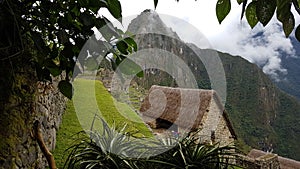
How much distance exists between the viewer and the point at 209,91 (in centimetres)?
1037

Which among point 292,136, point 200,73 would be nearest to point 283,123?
point 292,136

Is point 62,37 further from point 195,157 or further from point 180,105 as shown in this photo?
point 180,105

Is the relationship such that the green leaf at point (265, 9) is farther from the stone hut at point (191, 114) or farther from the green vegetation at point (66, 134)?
→ the stone hut at point (191, 114)

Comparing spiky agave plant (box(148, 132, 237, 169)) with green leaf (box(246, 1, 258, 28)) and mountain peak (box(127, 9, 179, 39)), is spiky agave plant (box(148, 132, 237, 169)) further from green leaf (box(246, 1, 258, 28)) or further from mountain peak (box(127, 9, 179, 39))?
green leaf (box(246, 1, 258, 28))

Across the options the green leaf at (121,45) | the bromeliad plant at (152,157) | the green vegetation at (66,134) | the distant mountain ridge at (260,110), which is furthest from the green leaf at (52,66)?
the distant mountain ridge at (260,110)

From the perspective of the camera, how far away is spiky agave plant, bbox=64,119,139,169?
2711 mm

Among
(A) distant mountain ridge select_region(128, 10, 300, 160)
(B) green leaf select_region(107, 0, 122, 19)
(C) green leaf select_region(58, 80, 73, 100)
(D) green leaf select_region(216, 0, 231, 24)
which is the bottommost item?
(A) distant mountain ridge select_region(128, 10, 300, 160)

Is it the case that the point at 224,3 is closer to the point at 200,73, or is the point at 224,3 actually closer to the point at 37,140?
the point at 37,140

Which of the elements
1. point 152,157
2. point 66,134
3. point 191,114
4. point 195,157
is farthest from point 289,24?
point 191,114

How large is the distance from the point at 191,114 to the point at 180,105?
42.5 inches

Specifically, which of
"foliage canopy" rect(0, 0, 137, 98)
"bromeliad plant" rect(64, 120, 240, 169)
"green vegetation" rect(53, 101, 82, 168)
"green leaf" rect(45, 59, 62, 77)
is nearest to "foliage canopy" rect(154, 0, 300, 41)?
"foliage canopy" rect(0, 0, 137, 98)

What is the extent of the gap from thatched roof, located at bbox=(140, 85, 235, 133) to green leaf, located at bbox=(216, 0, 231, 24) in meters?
8.72

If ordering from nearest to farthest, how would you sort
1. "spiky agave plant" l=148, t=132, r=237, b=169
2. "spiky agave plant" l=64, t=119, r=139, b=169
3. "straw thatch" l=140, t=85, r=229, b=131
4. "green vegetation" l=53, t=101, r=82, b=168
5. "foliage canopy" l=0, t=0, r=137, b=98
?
1. "foliage canopy" l=0, t=0, r=137, b=98
2. "spiky agave plant" l=148, t=132, r=237, b=169
3. "spiky agave plant" l=64, t=119, r=139, b=169
4. "green vegetation" l=53, t=101, r=82, b=168
5. "straw thatch" l=140, t=85, r=229, b=131

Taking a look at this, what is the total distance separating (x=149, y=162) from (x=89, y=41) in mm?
2159
